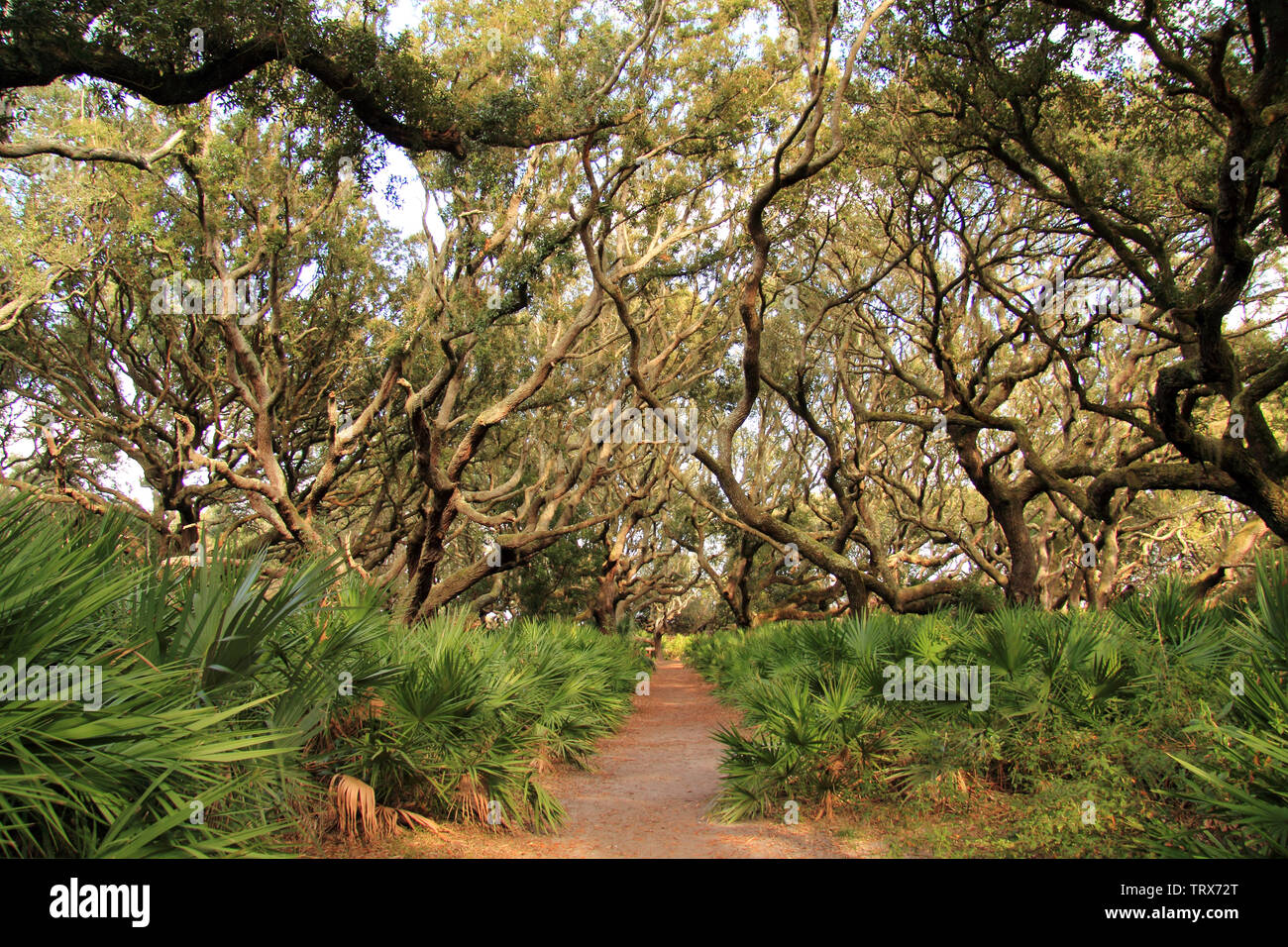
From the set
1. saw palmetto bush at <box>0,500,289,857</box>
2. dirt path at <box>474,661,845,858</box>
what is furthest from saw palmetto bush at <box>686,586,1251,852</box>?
saw palmetto bush at <box>0,500,289,857</box>

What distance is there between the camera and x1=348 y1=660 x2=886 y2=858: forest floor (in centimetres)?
578

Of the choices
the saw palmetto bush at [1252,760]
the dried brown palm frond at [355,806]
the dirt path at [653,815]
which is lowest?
the dirt path at [653,815]

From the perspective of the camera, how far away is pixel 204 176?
12.4 meters

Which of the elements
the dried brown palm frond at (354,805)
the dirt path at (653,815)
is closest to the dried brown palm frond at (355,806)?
the dried brown palm frond at (354,805)

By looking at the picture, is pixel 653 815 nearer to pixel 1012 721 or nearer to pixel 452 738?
pixel 452 738

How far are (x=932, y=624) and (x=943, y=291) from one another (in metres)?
7.58

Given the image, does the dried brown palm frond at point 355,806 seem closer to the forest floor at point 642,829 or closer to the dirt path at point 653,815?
the forest floor at point 642,829

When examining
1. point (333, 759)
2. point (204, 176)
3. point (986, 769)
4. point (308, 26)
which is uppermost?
point (204, 176)

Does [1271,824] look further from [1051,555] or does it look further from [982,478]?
[1051,555]

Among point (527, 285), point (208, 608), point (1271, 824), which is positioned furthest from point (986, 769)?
point (527, 285)

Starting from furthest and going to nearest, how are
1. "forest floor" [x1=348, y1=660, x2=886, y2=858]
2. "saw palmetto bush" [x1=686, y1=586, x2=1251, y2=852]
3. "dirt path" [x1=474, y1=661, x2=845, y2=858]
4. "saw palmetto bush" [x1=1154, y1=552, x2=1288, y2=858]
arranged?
"dirt path" [x1=474, y1=661, x2=845, y2=858]
"forest floor" [x1=348, y1=660, x2=886, y2=858]
"saw palmetto bush" [x1=686, y1=586, x2=1251, y2=852]
"saw palmetto bush" [x1=1154, y1=552, x2=1288, y2=858]

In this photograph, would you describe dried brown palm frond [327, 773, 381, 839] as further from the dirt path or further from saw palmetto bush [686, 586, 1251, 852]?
saw palmetto bush [686, 586, 1251, 852]

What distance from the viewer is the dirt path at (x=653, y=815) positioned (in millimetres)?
5957

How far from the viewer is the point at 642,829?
6.72 m
